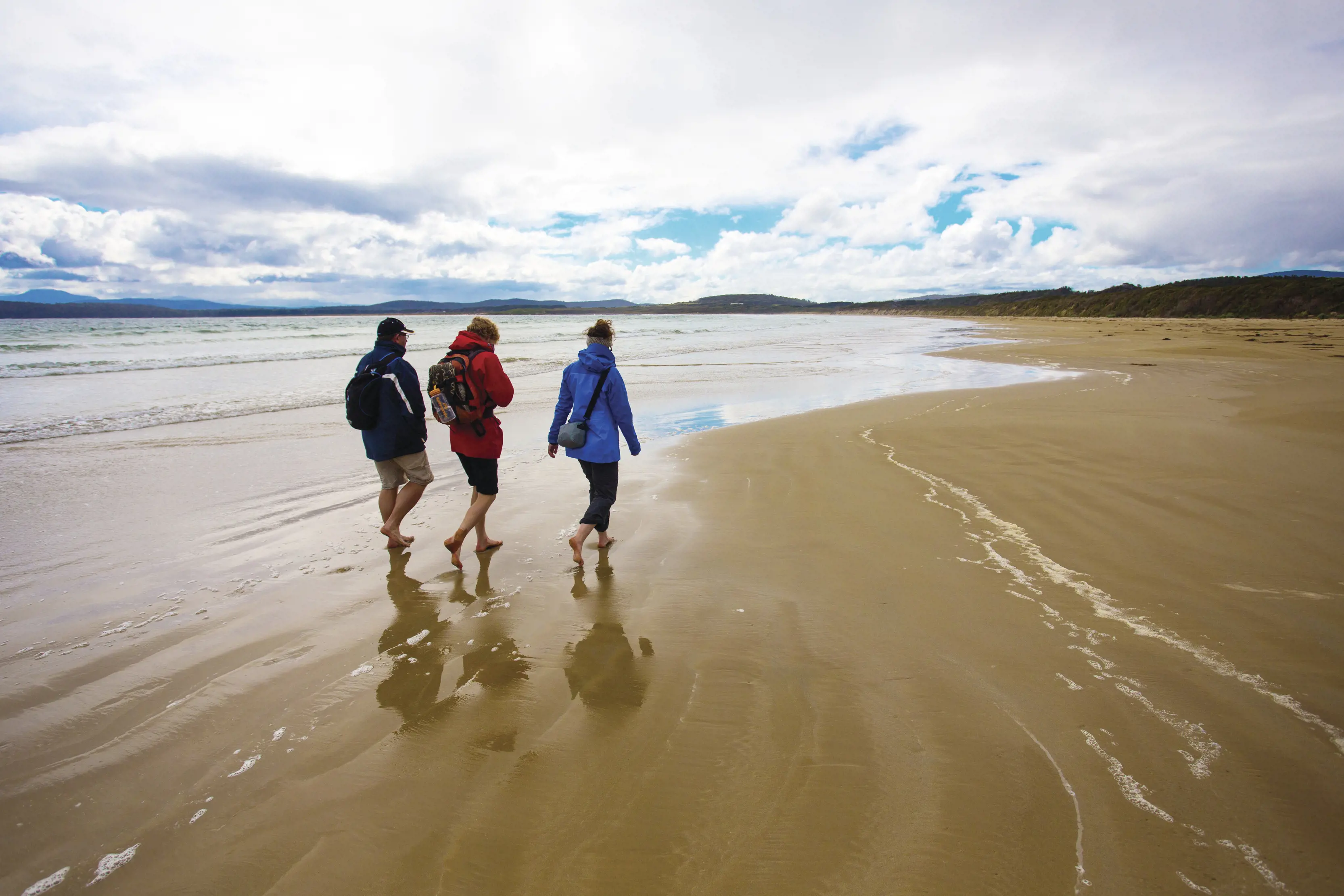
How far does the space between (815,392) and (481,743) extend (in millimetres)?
14926

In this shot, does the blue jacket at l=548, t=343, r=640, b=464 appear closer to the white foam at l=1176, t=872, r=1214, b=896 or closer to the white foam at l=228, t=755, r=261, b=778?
the white foam at l=228, t=755, r=261, b=778

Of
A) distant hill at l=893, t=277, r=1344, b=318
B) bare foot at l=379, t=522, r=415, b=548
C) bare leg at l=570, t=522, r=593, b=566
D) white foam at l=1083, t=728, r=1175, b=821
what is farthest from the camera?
distant hill at l=893, t=277, r=1344, b=318

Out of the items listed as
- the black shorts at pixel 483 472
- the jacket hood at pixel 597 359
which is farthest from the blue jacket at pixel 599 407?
the black shorts at pixel 483 472

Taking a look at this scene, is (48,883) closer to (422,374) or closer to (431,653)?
(431,653)

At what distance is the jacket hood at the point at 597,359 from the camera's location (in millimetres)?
5457

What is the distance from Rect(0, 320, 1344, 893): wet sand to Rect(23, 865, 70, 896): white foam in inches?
1.4

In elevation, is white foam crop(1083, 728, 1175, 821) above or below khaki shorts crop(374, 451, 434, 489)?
below

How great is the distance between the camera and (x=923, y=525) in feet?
19.9

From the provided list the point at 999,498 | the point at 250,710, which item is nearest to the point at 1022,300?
the point at 999,498

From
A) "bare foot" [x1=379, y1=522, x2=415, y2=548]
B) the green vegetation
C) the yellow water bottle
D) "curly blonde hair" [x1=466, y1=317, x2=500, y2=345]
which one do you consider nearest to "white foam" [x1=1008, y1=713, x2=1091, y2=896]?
the yellow water bottle

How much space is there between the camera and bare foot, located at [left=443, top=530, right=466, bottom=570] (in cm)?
532

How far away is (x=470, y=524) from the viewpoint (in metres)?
5.49

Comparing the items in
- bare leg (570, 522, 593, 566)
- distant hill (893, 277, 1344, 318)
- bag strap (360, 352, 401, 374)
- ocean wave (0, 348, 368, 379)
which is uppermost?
distant hill (893, 277, 1344, 318)

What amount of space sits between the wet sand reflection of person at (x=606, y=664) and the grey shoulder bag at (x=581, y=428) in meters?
1.38
